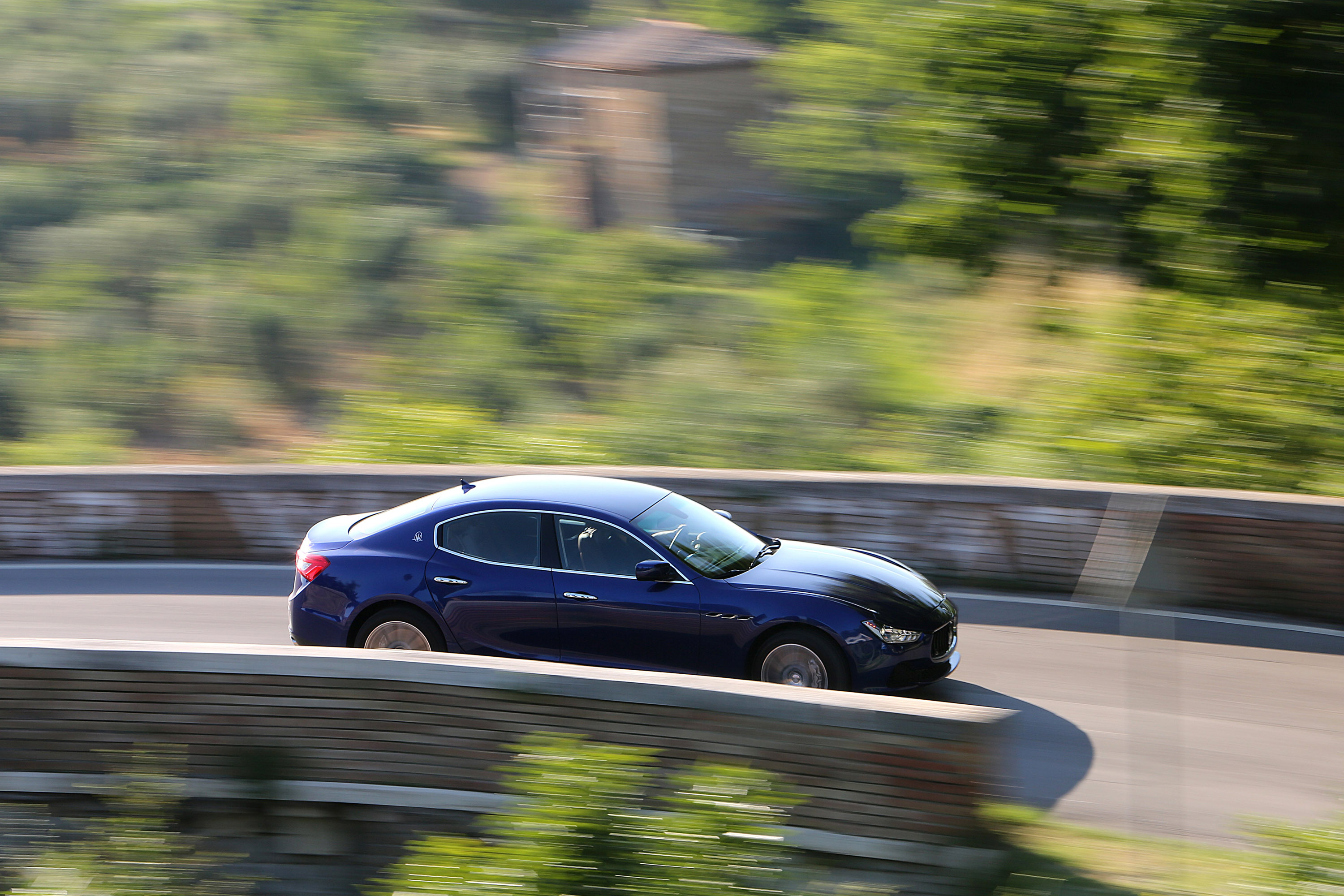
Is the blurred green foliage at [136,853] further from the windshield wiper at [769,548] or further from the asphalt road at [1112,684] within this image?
the windshield wiper at [769,548]

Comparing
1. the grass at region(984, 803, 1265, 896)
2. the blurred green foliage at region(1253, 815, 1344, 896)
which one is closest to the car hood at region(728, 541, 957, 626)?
the grass at region(984, 803, 1265, 896)

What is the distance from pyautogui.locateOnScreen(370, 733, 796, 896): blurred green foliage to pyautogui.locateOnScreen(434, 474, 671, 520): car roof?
2.78 m

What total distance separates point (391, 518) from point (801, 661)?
3046 mm

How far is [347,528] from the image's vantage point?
8641 millimetres

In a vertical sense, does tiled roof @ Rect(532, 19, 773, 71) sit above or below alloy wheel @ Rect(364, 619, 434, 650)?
above

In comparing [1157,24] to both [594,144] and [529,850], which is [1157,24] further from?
[594,144]

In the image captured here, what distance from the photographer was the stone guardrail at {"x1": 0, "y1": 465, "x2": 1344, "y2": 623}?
32.5 ft

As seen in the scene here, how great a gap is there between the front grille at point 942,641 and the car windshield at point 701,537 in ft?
4.10

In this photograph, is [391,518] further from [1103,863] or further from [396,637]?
[1103,863]

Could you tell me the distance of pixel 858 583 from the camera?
780cm

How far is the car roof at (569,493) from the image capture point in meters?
8.11

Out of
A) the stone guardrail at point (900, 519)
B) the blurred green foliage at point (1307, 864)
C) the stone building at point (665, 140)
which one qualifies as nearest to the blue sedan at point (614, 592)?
the stone guardrail at point (900, 519)

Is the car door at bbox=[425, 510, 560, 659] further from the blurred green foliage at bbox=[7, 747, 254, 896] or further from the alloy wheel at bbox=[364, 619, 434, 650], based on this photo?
the blurred green foliage at bbox=[7, 747, 254, 896]

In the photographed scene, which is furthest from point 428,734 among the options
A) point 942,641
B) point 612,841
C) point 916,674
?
point 942,641
